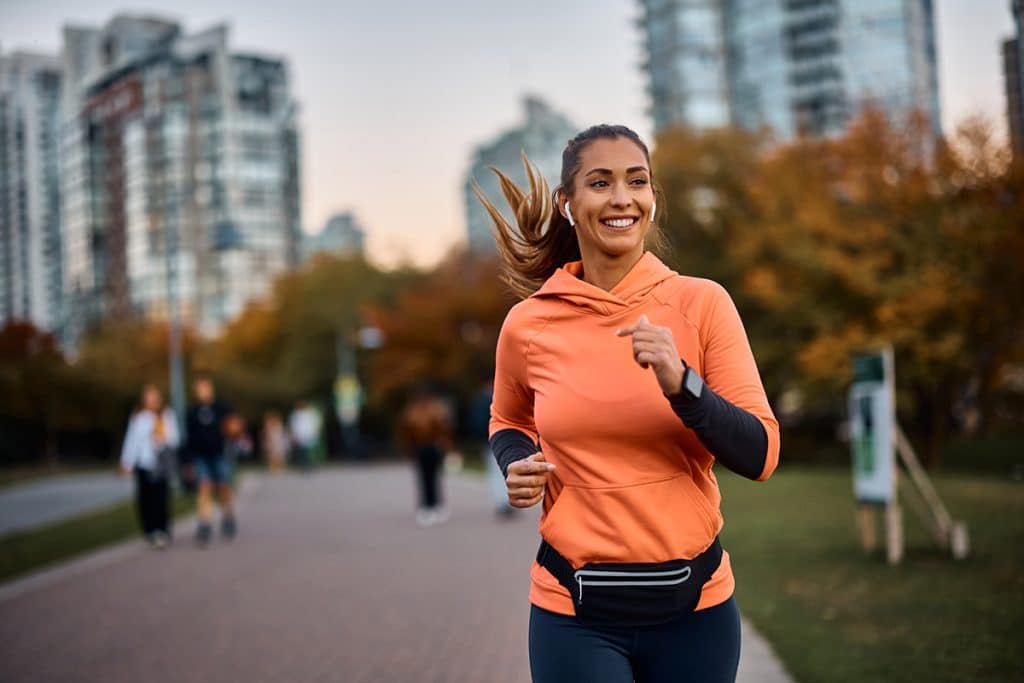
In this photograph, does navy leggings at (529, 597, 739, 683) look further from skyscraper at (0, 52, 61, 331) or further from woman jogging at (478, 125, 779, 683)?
skyscraper at (0, 52, 61, 331)

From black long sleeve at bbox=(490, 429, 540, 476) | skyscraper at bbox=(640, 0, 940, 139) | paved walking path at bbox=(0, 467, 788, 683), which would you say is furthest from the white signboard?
skyscraper at bbox=(640, 0, 940, 139)

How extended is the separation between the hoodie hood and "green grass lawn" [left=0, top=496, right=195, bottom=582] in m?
10.8

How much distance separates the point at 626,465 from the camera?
2508 millimetres

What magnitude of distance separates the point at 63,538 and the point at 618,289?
15458 millimetres

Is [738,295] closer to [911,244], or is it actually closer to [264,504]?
[911,244]

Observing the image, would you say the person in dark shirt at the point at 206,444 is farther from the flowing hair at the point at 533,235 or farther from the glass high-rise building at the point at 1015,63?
the flowing hair at the point at 533,235

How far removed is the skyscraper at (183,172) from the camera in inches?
4535

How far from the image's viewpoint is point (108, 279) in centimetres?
12294

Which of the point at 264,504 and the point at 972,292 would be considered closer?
the point at 264,504

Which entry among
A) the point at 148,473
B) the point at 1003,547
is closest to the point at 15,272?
the point at 148,473

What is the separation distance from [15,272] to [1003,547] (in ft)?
115

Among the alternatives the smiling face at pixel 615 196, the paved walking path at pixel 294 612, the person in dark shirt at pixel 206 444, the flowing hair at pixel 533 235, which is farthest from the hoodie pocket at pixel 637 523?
the person in dark shirt at pixel 206 444

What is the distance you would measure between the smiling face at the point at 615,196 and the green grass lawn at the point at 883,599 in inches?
161

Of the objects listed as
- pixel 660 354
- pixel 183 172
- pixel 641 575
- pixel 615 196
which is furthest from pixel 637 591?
pixel 183 172
